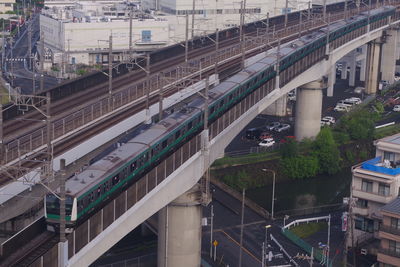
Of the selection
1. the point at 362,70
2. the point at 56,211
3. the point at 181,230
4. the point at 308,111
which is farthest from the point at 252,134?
the point at 56,211

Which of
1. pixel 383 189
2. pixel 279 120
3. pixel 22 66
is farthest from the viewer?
pixel 22 66

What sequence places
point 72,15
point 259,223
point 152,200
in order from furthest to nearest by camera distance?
point 72,15, point 259,223, point 152,200

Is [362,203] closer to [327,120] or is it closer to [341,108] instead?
[327,120]

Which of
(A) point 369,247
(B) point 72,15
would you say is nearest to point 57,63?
(B) point 72,15

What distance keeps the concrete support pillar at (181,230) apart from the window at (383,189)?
25.2ft

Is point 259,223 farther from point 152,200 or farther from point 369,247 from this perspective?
point 152,200

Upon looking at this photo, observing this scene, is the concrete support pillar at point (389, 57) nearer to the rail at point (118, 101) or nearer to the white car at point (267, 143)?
the rail at point (118, 101)

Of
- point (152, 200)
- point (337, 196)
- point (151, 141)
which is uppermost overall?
point (151, 141)

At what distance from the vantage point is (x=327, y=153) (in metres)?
46.6

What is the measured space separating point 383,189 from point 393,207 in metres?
2.75

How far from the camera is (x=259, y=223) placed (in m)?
36.7

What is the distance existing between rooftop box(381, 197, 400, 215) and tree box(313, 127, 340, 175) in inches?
555

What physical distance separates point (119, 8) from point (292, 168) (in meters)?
31.9

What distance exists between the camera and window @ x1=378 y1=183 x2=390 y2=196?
111 feet
